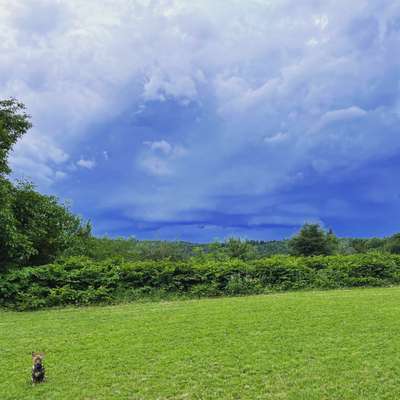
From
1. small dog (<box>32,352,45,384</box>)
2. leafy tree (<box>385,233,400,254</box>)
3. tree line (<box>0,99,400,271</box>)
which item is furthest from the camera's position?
leafy tree (<box>385,233,400,254</box>)

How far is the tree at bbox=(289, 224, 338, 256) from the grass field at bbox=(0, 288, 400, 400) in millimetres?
20894

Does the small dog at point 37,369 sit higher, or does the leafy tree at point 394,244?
the leafy tree at point 394,244

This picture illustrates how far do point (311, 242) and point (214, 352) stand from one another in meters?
25.3

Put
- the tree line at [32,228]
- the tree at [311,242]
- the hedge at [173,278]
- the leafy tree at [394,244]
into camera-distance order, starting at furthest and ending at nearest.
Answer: the leafy tree at [394,244]
the tree at [311,242]
the tree line at [32,228]
the hedge at [173,278]

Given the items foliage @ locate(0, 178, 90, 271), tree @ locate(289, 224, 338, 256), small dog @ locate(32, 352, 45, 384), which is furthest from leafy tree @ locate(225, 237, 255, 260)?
small dog @ locate(32, 352, 45, 384)

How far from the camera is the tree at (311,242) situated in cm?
2933

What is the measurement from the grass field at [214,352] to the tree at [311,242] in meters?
20.9

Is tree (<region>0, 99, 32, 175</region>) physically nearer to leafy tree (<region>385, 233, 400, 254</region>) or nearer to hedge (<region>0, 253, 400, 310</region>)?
hedge (<region>0, 253, 400, 310</region>)

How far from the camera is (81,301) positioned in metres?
10.4

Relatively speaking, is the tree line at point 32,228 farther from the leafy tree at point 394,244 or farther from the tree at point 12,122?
the leafy tree at point 394,244

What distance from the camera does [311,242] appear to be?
96.3ft

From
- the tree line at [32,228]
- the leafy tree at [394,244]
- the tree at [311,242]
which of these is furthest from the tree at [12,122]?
the leafy tree at [394,244]

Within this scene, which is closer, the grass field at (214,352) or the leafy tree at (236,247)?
the grass field at (214,352)

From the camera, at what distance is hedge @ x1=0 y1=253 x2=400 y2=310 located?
1045 centimetres
